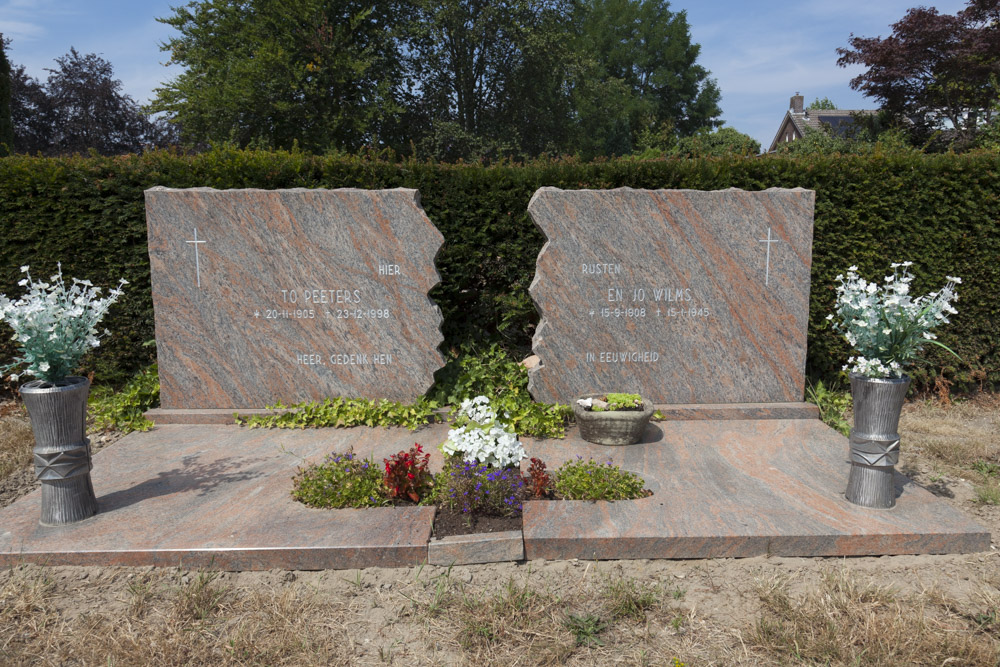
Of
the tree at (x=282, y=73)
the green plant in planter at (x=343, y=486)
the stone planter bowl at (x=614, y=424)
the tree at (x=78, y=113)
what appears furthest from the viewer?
the tree at (x=78, y=113)

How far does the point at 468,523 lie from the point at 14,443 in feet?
13.8

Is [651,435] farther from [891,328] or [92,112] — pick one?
[92,112]

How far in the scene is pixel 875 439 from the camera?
361 centimetres

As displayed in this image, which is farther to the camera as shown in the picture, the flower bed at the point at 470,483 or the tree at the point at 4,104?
the tree at the point at 4,104

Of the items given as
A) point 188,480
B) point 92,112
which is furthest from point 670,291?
point 92,112

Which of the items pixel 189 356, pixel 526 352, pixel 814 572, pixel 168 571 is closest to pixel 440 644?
pixel 168 571

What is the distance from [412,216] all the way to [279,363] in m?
1.67

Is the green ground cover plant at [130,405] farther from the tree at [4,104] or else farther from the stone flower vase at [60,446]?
the tree at [4,104]

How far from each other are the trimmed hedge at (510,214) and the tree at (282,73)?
12763mm

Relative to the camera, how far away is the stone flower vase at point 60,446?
3420 millimetres

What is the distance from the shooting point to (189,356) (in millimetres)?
5406

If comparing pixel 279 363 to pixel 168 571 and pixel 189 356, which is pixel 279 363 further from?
pixel 168 571

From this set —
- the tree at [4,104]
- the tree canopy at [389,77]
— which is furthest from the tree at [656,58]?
the tree at [4,104]

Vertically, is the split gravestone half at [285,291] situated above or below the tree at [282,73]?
below
